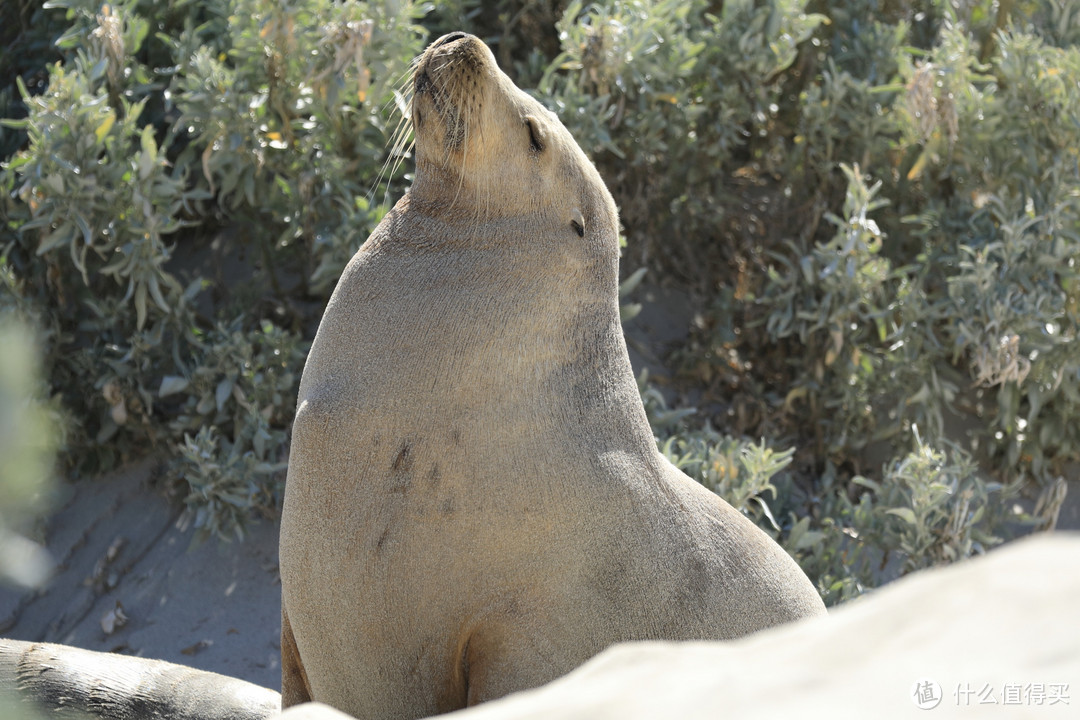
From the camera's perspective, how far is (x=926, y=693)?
36.2 inches

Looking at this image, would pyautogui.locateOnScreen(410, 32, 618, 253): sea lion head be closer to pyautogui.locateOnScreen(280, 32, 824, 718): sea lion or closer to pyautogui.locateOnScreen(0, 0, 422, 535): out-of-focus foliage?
pyautogui.locateOnScreen(280, 32, 824, 718): sea lion

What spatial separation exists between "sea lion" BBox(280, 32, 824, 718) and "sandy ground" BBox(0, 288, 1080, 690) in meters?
1.68

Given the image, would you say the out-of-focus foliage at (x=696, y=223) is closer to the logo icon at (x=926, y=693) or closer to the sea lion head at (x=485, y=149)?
the sea lion head at (x=485, y=149)

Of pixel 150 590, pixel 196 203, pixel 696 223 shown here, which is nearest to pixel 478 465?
pixel 150 590

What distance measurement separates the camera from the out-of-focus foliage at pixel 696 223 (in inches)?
151

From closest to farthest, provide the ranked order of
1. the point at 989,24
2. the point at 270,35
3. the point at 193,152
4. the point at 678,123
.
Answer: the point at 270,35, the point at 193,152, the point at 678,123, the point at 989,24

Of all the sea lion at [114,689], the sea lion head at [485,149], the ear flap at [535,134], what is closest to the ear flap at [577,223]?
the sea lion head at [485,149]

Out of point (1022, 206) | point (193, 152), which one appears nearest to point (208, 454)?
point (193, 152)

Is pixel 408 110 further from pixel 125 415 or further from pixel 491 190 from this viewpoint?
pixel 125 415

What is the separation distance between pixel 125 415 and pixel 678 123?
240 cm

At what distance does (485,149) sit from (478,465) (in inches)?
22.7

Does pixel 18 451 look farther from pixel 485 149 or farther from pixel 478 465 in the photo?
pixel 485 149

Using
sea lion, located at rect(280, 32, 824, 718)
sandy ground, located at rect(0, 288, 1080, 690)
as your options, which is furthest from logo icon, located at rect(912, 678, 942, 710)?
sandy ground, located at rect(0, 288, 1080, 690)

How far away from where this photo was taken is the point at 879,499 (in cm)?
407
